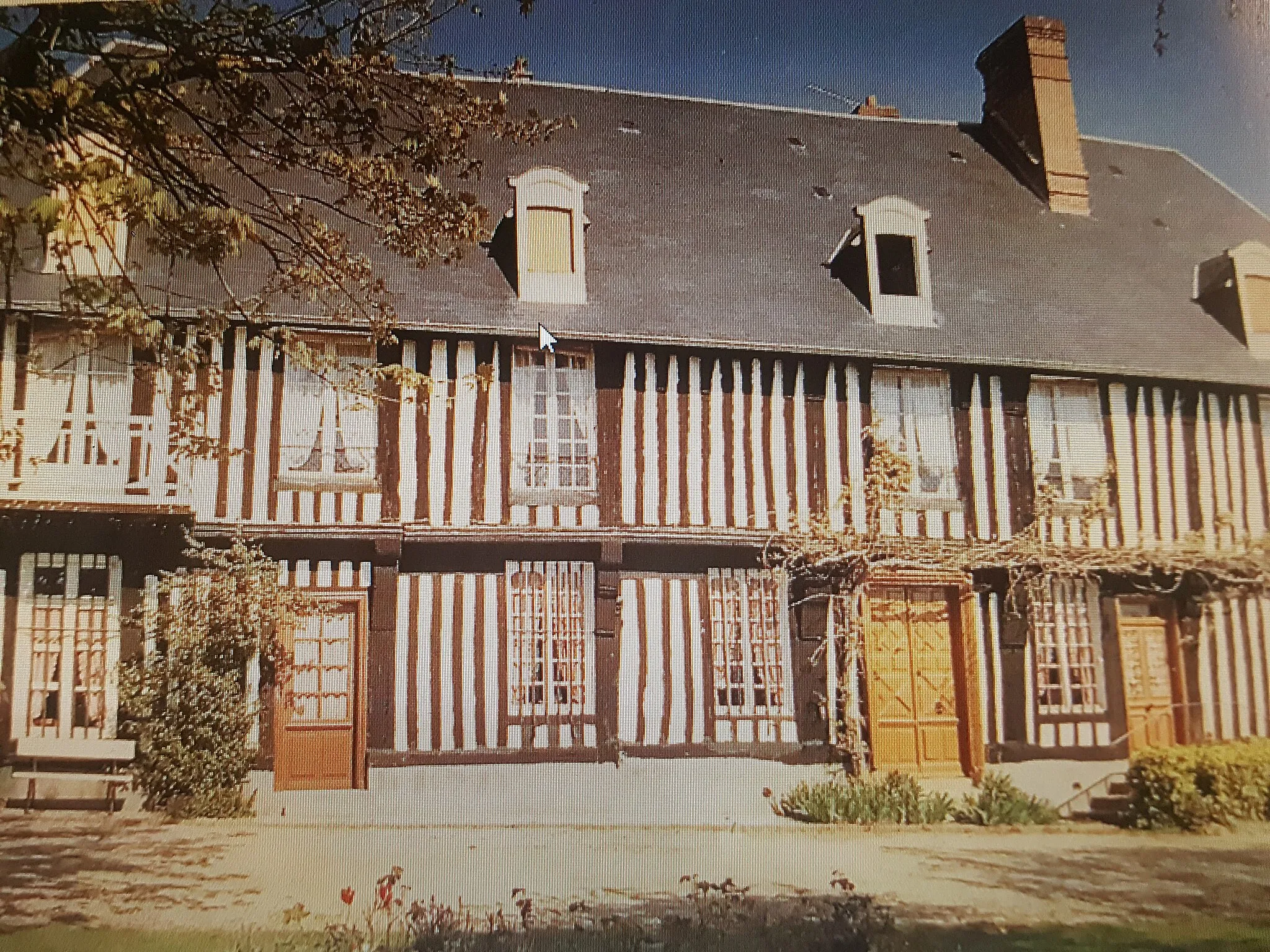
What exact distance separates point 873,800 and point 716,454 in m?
1.14

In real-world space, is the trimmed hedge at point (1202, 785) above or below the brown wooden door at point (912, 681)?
below

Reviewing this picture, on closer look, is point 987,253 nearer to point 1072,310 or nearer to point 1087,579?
point 1072,310

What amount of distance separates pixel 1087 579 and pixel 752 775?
1.26m

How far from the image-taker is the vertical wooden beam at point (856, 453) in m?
3.10

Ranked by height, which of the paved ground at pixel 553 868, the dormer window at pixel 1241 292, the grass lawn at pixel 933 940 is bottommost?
the grass lawn at pixel 933 940

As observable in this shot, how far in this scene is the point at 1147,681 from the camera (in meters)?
3.12

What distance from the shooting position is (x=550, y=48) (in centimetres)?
302

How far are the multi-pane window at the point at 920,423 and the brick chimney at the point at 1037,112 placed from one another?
31.5 inches

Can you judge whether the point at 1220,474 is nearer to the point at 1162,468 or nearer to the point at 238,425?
the point at 1162,468

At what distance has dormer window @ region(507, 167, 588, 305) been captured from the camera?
3098 mm

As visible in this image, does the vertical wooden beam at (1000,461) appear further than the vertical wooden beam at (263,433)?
Yes

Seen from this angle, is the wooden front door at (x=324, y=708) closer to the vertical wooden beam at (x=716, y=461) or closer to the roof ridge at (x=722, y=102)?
the vertical wooden beam at (x=716, y=461)

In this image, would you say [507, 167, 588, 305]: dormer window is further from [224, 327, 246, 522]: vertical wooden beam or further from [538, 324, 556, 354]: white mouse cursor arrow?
[224, 327, 246, 522]: vertical wooden beam

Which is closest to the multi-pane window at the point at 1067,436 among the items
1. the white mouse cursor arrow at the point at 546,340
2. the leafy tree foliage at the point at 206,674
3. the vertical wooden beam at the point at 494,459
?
the white mouse cursor arrow at the point at 546,340
